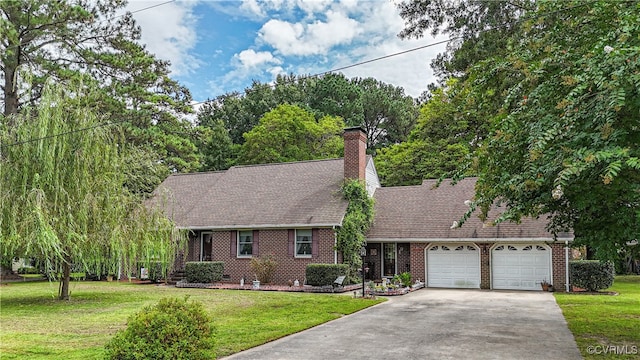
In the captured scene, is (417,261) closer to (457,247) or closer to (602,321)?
(457,247)

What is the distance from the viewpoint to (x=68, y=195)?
13.4 m

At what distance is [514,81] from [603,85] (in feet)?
12.9

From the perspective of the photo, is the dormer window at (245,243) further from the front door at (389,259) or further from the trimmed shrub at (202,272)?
the front door at (389,259)

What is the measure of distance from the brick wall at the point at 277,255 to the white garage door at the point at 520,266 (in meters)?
6.90

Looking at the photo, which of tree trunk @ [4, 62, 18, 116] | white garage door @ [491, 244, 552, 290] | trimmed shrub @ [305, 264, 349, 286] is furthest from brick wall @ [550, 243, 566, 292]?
tree trunk @ [4, 62, 18, 116]

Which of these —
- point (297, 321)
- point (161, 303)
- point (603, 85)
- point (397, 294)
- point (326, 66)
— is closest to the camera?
point (603, 85)

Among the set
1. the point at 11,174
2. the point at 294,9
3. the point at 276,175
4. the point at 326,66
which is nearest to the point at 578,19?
the point at 326,66

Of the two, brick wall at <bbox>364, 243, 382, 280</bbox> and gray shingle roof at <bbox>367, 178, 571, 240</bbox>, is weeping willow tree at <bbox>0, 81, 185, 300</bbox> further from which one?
gray shingle roof at <bbox>367, 178, 571, 240</bbox>

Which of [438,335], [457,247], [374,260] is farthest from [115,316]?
[457,247]

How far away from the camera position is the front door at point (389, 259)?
876 inches

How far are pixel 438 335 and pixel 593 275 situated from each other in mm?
11580

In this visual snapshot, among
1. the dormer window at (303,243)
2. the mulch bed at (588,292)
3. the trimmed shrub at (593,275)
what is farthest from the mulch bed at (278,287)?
the trimmed shrub at (593,275)

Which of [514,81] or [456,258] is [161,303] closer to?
[514,81]

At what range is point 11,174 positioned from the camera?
13289 millimetres
